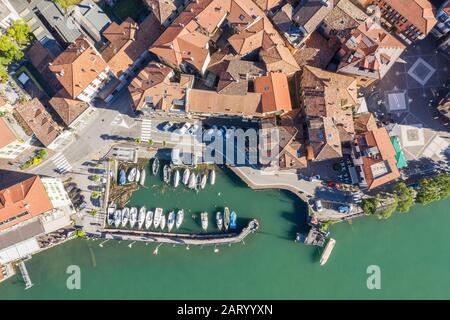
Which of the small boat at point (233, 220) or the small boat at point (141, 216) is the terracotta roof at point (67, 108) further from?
the small boat at point (233, 220)

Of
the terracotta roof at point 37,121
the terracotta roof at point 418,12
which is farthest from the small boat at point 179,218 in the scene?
the terracotta roof at point 418,12

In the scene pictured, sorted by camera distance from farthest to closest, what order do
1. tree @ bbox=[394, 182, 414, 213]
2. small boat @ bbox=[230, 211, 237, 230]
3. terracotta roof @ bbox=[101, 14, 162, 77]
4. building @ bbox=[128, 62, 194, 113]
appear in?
1. small boat @ bbox=[230, 211, 237, 230]
2. terracotta roof @ bbox=[101, 14, 162, 77]
3. building @ bbox=[128, 62, 194, 113]
4. tree @ bbox=[394, 182, 414, 213]

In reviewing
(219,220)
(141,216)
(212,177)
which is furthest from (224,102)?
(141,216)

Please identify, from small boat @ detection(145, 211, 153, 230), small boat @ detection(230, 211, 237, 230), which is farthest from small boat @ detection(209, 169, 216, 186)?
small boat @ detection(145, 211, 153, 230)

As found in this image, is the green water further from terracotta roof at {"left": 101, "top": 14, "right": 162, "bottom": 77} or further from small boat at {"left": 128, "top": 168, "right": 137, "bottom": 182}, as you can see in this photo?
terracotta roof at {"left": 101, "top": 14, "right": 162, "bottom": 77}

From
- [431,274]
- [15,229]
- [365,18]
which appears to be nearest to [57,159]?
[15,229]

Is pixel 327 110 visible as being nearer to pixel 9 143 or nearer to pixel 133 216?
pixel 133 216
